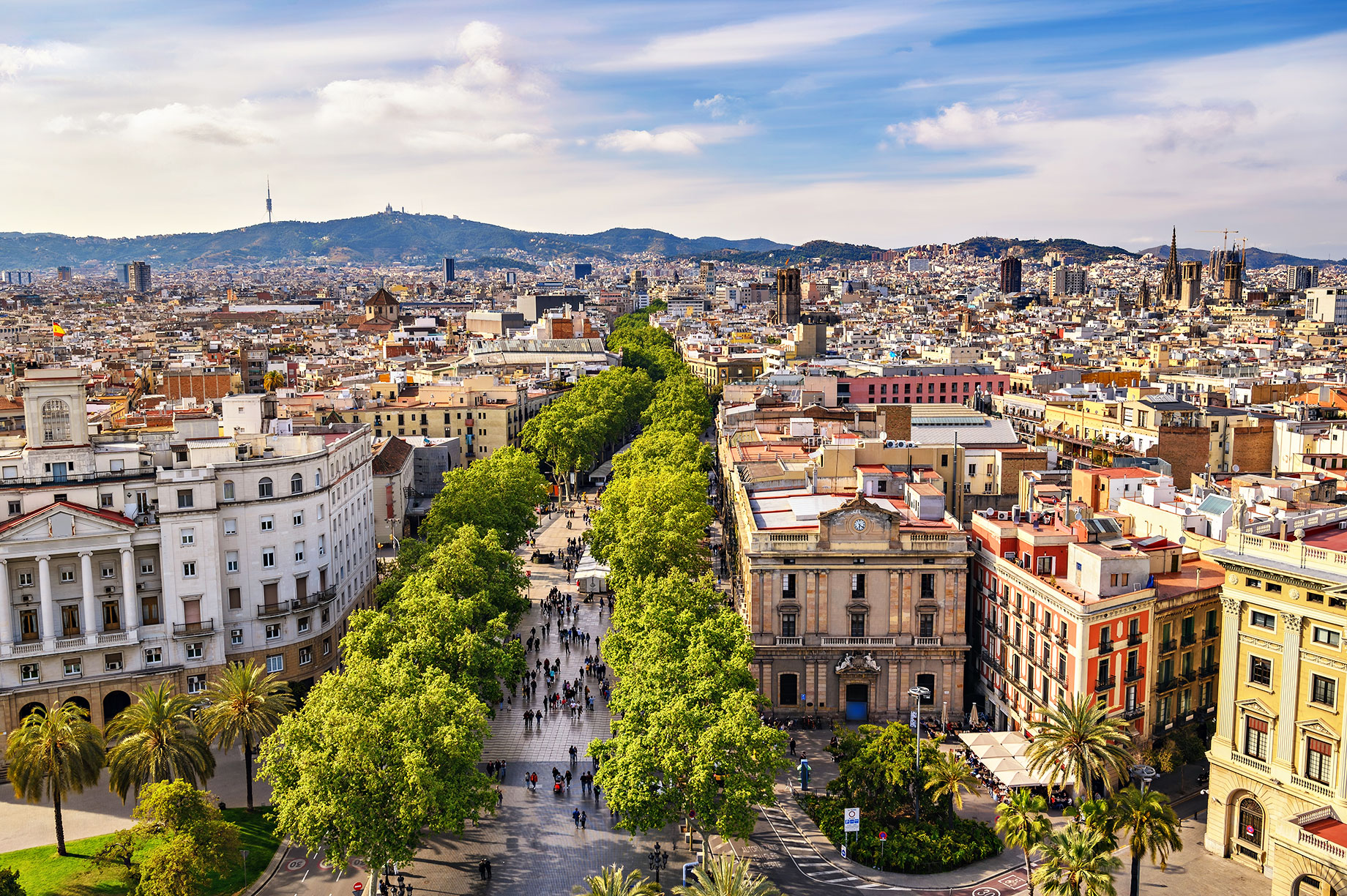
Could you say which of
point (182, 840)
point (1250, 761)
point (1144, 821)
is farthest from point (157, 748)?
point (1250, 761)

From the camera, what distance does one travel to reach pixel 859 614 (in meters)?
58.2

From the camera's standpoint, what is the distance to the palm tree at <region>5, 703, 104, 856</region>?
45.6 metres

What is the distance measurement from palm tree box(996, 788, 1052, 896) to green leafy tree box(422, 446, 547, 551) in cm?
4488

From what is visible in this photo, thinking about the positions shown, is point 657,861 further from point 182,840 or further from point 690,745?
point 182,840

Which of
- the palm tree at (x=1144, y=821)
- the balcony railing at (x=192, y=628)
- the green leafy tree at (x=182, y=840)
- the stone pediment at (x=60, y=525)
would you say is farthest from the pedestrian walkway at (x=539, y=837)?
the stone pediment at (x=60, y=525)

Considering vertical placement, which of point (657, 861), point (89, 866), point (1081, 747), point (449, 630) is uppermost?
point (449, 630)

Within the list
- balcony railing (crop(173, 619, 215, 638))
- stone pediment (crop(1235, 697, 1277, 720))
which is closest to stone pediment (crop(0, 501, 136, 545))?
balcony railing (crop(173, 619, 215, 638))

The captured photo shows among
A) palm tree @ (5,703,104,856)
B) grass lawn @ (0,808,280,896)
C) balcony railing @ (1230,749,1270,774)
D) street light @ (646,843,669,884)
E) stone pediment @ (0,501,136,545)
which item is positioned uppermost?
stone pediment @ (0,501,136,545)

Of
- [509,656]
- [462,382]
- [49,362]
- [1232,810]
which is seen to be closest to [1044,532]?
[1232,810]

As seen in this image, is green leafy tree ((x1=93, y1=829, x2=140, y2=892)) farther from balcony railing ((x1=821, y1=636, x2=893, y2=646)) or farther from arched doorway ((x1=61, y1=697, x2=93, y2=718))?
balcony railing ((x1=821, y1=636, x2=893, y2=646))

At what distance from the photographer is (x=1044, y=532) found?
55.0 meters

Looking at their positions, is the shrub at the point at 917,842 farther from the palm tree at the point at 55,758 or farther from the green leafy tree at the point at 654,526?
the palm tree at the point at 55,758

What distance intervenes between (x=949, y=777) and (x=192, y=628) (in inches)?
1584

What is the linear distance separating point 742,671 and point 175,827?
23.2 meters
